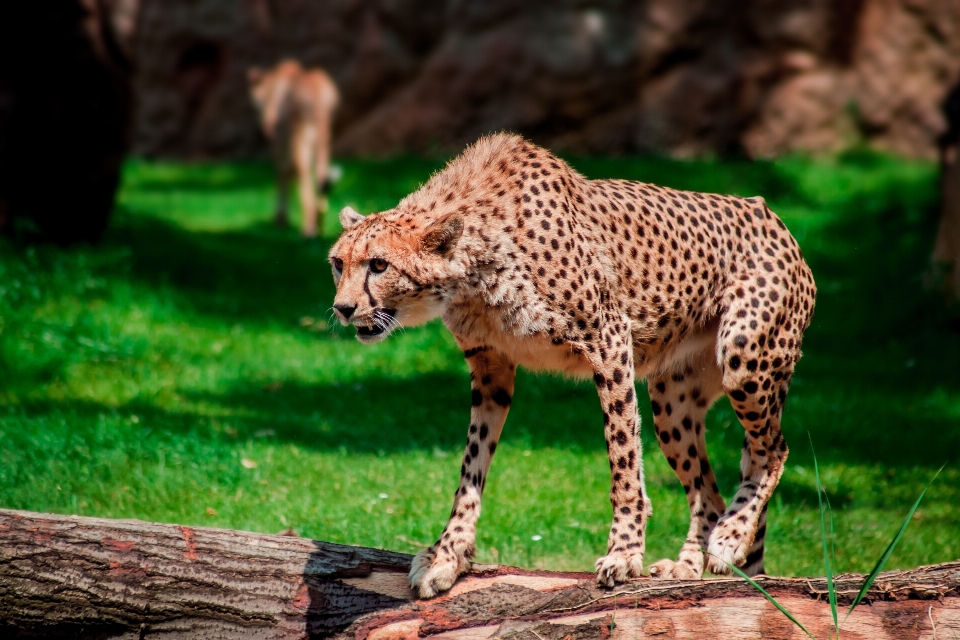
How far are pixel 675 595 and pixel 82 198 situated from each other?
29.0 feet

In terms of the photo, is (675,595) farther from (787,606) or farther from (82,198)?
(82,198)

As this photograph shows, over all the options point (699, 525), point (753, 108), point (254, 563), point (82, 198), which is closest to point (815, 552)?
point (699, 525)

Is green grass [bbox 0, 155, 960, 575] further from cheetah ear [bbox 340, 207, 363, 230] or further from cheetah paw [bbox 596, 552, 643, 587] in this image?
cheetah ear [bbox 340, 207, 363, 230]

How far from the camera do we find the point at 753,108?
16766 mm

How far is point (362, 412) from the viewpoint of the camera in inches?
319

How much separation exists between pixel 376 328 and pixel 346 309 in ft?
0.55

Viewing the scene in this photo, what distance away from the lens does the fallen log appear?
153 inches

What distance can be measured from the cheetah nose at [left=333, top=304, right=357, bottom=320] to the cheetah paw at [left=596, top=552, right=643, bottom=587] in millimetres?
1379

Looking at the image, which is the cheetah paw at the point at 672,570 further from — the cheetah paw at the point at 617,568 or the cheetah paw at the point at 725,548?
the cheetah paw at the point at 617,568

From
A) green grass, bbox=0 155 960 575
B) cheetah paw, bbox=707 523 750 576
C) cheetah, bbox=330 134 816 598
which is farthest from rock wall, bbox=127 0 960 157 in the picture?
cheetah paw, bbox=707 523 750 576

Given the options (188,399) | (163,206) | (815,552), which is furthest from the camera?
(163,206)

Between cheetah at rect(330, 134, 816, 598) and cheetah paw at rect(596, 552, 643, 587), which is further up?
cheetah at rect(330, 134, 816, 598)

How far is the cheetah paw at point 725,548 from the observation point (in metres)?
4.84

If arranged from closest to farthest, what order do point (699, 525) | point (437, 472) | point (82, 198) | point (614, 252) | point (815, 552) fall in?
point (614, 252) → point (699, 525) → point (815, 552) → point (437, 472) → point (82, 198)
